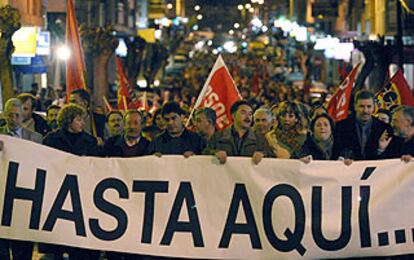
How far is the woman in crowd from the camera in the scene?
34.3ft

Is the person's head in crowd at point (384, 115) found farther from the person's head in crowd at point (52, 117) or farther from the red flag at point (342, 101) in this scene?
the person's head in crowd at point (52, 117)

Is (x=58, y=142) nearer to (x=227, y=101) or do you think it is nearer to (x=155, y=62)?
(x=227, y=101)

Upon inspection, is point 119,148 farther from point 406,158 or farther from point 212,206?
point 406,158

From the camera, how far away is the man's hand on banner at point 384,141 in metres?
10.8

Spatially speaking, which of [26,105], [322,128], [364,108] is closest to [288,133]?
[322,128]

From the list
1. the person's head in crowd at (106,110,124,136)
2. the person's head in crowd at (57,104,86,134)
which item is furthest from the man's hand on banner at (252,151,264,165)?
the person's head in crowd at (106,110,124,136)

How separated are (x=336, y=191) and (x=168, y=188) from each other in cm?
130

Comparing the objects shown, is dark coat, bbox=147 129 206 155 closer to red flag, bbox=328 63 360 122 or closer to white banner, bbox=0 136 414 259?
white banner, bbox=0 136 414 259

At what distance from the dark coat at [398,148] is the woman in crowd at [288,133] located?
0.74 metres

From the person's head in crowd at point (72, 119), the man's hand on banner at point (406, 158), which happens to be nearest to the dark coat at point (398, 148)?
the man's hand on banner at point (406, 158)

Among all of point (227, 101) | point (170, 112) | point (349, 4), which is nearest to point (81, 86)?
point (227, 101)

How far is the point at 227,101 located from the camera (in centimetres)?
1437

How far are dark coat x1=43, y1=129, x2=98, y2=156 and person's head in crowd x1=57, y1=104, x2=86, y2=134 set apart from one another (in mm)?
47

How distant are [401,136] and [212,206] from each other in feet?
6.80
